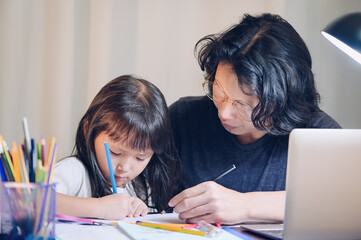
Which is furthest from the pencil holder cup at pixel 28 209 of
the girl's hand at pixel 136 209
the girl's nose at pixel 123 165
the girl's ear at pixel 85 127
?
the girl's ear at pixel 85 127

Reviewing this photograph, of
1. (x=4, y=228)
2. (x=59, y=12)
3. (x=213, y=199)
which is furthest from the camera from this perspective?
(x=59, y=12)

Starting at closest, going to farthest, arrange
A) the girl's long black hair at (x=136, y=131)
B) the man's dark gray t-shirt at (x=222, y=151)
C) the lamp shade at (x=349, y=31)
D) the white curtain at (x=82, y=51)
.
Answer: the lamp shade at (x=349, y=31), the girl's long black hair at (x=136, y=131), the man's dark gray t-shirt at (x=222, y=151), the white curtain at (x=82, y=51)

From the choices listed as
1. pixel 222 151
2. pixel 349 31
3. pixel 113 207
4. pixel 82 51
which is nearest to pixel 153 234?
pixel 113 207

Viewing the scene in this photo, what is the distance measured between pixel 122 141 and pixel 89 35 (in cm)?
93

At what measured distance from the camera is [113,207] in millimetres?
1018

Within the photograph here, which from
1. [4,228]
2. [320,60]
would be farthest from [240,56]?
[320,60]

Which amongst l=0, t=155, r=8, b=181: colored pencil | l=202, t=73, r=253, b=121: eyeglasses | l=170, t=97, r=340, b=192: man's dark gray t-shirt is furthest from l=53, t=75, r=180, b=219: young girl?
l=0, t=155, r=8, b=181: colored pencil

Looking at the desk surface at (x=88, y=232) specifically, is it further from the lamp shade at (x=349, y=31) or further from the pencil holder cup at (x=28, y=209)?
the lamp shade at (x=349, y=31)

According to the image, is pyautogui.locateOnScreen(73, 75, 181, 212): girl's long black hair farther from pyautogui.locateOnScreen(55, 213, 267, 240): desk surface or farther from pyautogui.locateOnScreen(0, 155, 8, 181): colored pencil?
pyautogui.locateOnScreen(0, 155, 8, 181): colored pencil

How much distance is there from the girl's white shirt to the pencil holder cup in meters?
0.51

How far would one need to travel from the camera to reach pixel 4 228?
64 centimetres

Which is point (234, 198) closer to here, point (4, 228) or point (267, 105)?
point (267, 105)

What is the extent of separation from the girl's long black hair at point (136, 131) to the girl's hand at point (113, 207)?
244 mm

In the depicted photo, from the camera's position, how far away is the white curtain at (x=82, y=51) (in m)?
1.96
